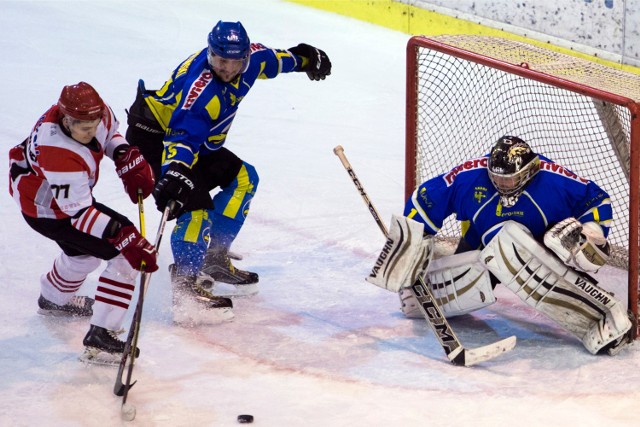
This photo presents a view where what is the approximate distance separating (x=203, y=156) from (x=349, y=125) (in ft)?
6.44

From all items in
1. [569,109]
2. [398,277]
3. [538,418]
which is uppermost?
[569,109]

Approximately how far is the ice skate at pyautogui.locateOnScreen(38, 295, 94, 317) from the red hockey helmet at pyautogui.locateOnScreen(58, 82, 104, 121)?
2.82 feet

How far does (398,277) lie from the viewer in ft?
12.9

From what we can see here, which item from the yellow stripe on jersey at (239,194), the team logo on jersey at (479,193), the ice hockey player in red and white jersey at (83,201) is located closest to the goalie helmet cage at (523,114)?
the team logo on jersey at (479,193)

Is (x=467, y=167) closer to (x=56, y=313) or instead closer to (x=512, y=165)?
(x=512, y=165)

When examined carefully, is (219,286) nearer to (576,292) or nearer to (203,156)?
(203,156)

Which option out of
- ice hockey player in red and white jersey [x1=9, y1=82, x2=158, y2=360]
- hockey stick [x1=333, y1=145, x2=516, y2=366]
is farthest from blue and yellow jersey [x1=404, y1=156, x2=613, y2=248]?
ice hockey player in red and white jersey [x1=9, y1=82, x2=158, y2=360]

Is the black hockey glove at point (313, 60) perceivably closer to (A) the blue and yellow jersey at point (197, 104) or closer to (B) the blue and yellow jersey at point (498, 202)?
A: (A) the blue and yellow jersey at point (197, 104)

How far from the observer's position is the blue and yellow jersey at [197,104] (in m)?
4.03

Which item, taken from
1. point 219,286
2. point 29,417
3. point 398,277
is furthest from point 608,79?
point 29,417

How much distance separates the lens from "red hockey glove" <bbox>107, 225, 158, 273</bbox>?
3.57m

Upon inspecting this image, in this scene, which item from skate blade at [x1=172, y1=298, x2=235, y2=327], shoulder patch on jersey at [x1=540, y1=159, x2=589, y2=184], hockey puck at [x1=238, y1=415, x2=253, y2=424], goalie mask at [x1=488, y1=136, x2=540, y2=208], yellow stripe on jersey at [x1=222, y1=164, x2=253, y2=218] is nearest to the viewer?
hockey puck at [x1=238, y1=415, x2=253, y2=424]

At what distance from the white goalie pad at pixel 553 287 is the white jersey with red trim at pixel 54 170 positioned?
4.26 ft

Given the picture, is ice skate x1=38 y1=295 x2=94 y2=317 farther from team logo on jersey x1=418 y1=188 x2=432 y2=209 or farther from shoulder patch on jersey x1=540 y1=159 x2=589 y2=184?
shoulder patch on jersey x1=540 y1=159 x2=589 y2=184
